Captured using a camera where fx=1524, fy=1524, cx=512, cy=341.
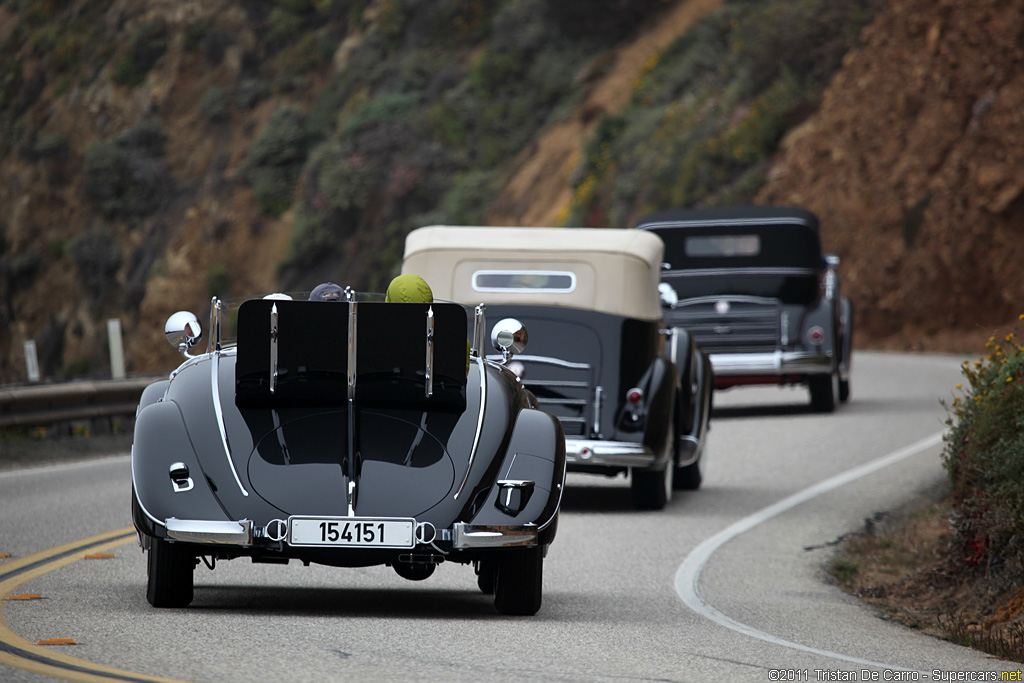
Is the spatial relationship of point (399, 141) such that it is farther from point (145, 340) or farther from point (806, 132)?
point (806, 132)

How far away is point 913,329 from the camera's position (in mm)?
34031

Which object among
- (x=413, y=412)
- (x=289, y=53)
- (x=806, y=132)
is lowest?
(x=413, y=412)

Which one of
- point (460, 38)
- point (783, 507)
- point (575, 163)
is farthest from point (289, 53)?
point (783, 507)

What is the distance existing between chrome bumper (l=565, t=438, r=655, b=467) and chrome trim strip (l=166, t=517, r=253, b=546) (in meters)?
4.64

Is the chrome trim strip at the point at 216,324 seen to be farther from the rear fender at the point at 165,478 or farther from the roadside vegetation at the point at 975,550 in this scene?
the roadside vegetation at the point at 975,550

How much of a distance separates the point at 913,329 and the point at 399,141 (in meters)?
19.5

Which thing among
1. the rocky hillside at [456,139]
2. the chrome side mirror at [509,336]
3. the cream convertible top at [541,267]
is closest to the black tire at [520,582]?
the chrome side mirror at [509,336]

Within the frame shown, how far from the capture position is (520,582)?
265 inches

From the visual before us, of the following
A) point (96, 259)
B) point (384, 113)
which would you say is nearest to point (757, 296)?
point (384, 113)

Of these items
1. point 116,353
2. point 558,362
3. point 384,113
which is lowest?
point 116,353

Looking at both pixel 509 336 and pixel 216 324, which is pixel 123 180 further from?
pixel 509 336

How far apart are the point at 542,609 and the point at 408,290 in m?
1.65

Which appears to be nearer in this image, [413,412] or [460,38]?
[413,412]

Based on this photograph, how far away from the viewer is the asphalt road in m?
5.51
